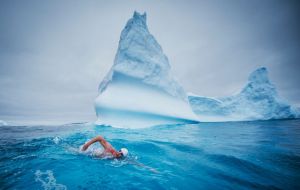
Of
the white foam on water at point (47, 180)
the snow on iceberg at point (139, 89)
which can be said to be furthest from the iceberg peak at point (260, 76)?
the white foam on water at point (47, 180)

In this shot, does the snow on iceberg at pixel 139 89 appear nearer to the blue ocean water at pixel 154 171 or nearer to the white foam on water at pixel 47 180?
the blue ocean water at pixel 154 171

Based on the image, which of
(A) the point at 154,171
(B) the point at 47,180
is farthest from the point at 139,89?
(B) the point at 47,180

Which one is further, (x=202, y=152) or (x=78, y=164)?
(x=202, y=152)

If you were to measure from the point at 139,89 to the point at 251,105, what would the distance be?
2399cm

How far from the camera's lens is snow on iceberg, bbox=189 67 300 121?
25219mm

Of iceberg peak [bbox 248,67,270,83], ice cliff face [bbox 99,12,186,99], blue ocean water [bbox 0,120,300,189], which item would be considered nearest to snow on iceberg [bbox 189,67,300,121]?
iceberg peak [bbox 248,67,270,83]

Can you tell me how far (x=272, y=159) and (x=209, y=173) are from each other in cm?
238

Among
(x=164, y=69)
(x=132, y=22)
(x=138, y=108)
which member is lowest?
(x=138, y=108)

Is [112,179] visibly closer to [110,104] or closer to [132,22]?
[110,104]

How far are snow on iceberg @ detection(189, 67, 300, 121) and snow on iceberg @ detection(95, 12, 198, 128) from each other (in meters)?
11.4

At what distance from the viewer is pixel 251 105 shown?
26406 millimetres

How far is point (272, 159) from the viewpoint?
4.07m

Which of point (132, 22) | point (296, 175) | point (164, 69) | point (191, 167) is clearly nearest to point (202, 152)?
point (191, 167)

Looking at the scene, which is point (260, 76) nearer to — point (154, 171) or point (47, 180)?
point (154, 171)
